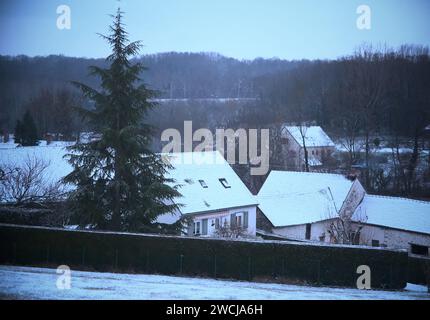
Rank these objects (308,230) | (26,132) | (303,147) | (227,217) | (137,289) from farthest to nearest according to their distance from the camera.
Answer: (303,147)
(26,132)
(308,230)
(227,217)
(137,289)

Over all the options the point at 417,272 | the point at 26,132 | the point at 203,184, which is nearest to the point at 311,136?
the point at 203,184

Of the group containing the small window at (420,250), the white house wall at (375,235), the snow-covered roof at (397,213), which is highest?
the snow-covered roof at (397,213)

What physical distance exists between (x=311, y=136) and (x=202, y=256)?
52429 mm

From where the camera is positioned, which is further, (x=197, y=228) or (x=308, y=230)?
(x=308, y=230)

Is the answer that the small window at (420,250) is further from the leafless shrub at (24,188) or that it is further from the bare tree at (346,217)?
the leafless shrub at (24,188)

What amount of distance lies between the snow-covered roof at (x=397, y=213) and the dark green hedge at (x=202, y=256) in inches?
456

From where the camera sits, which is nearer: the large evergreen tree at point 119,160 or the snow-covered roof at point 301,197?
the large evergreen tree at point 119,160

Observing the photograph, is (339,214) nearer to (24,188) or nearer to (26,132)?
(24,188)

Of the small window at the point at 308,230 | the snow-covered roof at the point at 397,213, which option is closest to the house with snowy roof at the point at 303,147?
the snow-covered roof at the point at 397,213

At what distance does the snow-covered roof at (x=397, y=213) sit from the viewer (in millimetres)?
28223

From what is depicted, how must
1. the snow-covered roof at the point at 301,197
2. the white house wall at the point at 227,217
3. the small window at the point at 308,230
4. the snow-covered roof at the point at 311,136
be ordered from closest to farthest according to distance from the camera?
the white house wall at the point at 227,217, the small window at the point at 308,230, the snow-covered roof at the point at 301,197, the snow-covered roof at the point at 311,136

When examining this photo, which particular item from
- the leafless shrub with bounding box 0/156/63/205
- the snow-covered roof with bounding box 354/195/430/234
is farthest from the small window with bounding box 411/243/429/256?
the leafless shrub with bounding box 0/156/63/205

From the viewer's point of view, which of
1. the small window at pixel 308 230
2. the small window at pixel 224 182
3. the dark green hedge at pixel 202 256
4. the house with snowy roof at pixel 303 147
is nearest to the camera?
the dark green hedge at pixel 202 256

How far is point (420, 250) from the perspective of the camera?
27.4m
